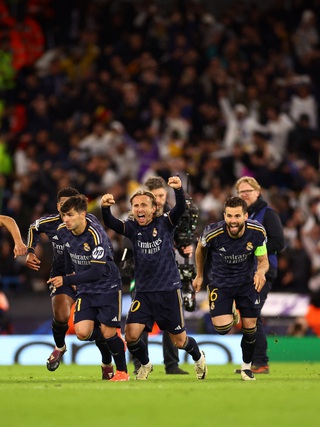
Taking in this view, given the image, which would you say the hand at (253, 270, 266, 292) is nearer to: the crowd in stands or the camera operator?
the camera operator

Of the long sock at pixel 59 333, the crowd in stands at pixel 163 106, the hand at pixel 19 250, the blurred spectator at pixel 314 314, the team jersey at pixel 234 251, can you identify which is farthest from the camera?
the crowd in stands at pixel 163 106

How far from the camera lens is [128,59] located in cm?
2256

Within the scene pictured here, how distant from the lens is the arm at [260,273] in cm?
1066

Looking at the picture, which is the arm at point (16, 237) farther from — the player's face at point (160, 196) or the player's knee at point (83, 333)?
the player's face at point (160, 196)

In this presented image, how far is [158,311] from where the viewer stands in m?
10.8

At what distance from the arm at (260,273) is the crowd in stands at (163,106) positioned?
672 centimetres

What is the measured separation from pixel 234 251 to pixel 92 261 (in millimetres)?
1462

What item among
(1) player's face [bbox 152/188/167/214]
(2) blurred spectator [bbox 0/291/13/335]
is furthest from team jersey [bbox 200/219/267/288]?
(2) blurred spectator [bbox 0/291/13/335]

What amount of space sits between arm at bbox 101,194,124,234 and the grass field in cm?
153

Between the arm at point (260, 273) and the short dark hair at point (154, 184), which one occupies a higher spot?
the short dark hair at point (154, 184)

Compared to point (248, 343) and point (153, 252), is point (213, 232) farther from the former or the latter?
point (248, 343)

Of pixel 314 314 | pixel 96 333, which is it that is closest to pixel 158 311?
pixel 96 333

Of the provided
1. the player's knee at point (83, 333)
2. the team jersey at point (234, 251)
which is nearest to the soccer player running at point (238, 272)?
the team jersey at point (234, 251)

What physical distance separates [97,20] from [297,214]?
7.50 metres
